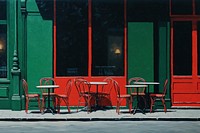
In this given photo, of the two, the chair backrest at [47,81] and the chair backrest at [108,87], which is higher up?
the chair backrest at [47,81]

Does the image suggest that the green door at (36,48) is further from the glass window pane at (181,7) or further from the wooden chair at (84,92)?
the glass window pane at (181,7)

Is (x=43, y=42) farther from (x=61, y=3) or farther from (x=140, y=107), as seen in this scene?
(x=140, y=107)

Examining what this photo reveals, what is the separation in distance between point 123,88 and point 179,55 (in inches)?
86.4

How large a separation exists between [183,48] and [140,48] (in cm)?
149

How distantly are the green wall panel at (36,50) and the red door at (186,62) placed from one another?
420 cm

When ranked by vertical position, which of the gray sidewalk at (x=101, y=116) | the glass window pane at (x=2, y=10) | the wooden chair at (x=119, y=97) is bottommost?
the gray sidewalk at (x=101, y=116)

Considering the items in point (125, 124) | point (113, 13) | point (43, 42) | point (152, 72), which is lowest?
point (125, 124)

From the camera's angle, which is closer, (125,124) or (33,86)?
(125,124)

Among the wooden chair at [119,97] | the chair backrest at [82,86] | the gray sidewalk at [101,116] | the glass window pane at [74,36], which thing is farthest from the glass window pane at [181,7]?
the chair backrest at [82,86]

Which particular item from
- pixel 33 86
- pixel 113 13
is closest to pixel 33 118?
pixel 33 86

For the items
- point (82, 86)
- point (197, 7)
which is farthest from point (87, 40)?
point (197, 7)

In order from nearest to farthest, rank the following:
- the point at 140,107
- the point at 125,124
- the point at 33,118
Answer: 1. the point at 125,124
2. the point at 33,118
3. the point at 140,107

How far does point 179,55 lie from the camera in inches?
603

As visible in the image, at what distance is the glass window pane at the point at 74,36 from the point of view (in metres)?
15.1
